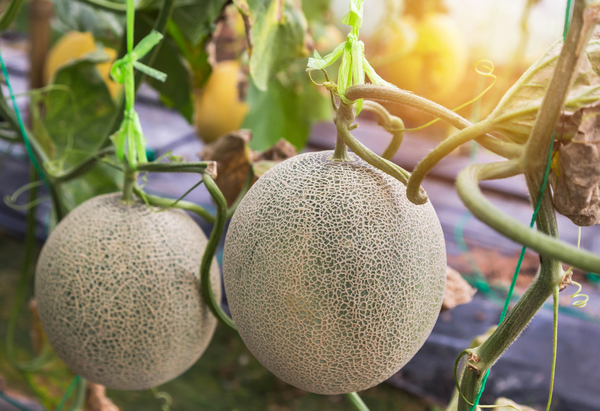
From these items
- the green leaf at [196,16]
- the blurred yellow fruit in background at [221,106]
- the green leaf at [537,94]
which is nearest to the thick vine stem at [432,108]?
the green leaf at [537,94]

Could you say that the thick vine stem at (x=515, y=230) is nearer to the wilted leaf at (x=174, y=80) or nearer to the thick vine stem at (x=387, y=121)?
the thick vine stem at (x=387, y=121)

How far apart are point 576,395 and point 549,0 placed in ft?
3.45

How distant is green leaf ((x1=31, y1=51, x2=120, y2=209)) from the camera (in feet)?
3.20

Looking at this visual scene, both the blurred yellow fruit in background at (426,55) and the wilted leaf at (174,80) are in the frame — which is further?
the blurred yellow fruit in background at (426,55)

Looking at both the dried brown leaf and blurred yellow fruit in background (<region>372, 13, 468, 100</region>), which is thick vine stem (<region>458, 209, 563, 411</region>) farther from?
blurred yellow fruit in background (<region>372, 13, 468, 100</region>)

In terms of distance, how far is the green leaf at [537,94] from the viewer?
35cm

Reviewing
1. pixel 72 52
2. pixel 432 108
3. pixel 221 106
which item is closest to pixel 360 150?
pixel 432 108

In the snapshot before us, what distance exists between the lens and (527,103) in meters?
0.37

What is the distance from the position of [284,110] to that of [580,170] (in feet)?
3.23

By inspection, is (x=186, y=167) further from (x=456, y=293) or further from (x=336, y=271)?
(x=456, y=293)

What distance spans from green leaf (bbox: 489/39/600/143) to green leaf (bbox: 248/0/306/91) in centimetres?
38

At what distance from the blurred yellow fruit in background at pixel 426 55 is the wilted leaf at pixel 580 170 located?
3.99 ft

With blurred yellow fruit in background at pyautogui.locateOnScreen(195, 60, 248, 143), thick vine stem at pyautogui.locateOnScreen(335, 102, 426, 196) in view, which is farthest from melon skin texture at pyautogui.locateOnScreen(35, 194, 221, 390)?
blurred yellow fruit in background at pyautogui.locateOnScreen(195, 60, 248, 143)

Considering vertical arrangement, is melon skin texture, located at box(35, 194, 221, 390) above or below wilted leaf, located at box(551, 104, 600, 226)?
below
